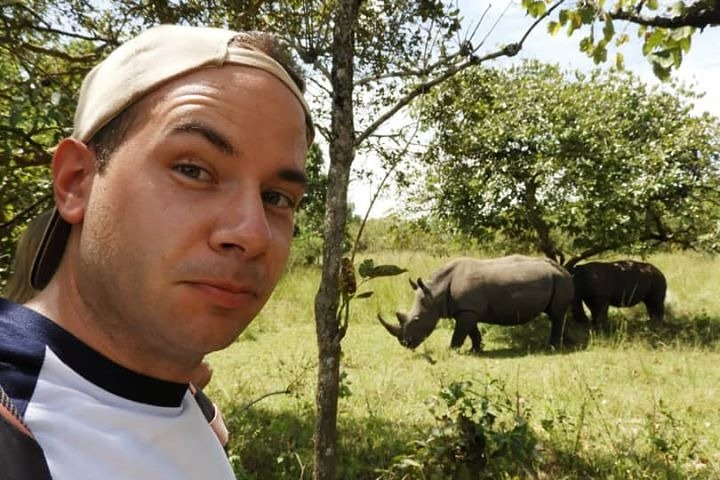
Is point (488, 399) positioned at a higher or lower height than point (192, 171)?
lower

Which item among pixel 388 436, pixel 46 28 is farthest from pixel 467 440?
pixel 46 28

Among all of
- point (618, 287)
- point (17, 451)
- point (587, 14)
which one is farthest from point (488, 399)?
point (618, 287)

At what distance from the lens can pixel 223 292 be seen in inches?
34.0

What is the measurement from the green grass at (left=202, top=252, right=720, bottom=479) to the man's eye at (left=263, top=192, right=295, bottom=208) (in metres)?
1.86

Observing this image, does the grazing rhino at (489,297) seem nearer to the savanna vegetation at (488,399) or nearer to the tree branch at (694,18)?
the savanna vegetation at (488,399)

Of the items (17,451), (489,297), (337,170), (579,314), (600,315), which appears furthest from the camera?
(579,314)

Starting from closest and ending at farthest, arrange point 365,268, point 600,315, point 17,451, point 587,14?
point 17,451
point 365,268
point 587,14
point 600,315

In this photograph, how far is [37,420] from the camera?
0.75m

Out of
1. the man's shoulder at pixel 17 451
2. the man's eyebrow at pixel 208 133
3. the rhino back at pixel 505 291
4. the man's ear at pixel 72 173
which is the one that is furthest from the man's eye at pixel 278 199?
the rhino back at pixel 505 291

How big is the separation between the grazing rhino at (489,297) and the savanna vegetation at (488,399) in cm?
44

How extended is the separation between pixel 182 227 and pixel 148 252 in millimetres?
57

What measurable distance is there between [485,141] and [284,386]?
6.11 meters

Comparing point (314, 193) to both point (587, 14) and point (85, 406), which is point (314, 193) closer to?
point (587, 14)

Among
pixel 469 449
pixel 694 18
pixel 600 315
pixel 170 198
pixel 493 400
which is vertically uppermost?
pixel 694 18
